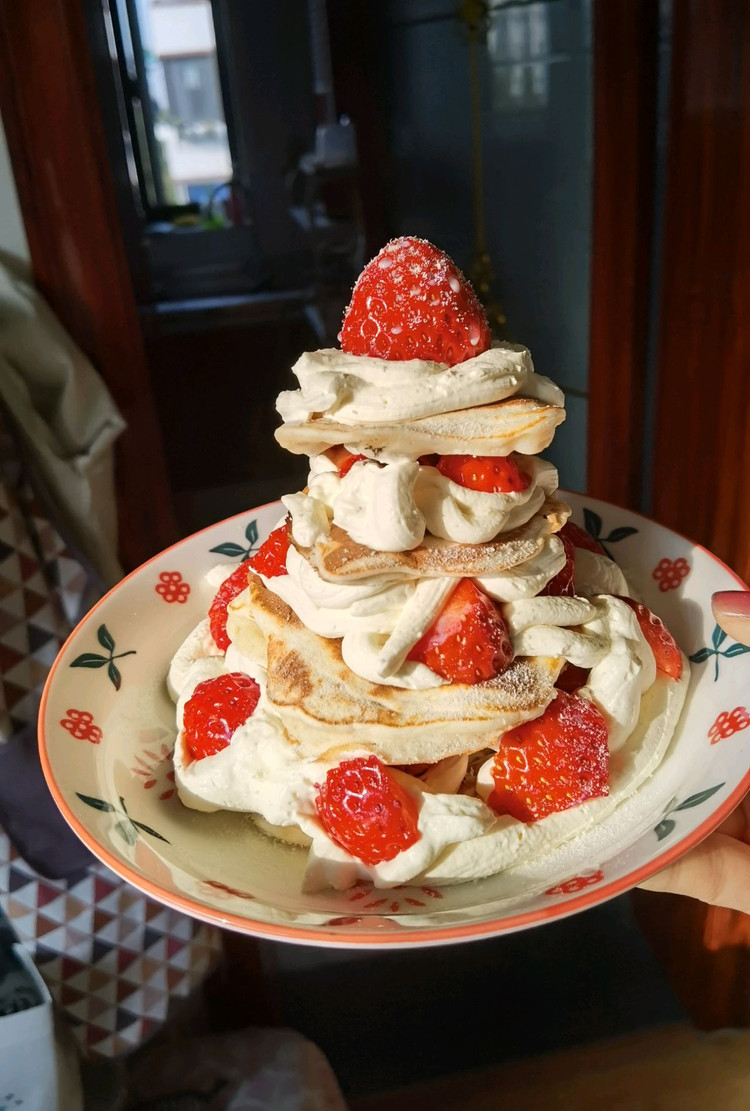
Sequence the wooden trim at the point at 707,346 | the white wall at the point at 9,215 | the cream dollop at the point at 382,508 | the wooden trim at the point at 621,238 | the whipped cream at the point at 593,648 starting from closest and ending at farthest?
the cream dollop at the point at 382,508 → the whipped cream at the point at 593,648 → the wooden trim at the point at 707,346 → the white wall at the point at 9,215 → the wooden trim at the point at 621,238

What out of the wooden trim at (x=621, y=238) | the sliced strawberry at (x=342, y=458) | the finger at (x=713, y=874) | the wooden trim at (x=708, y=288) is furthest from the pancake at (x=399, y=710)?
the wooden trim at (x=621, y=238)

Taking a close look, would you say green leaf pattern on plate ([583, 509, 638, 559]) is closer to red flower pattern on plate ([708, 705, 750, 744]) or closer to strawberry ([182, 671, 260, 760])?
red flower pattern on plate ([708, 705, 750, 744])

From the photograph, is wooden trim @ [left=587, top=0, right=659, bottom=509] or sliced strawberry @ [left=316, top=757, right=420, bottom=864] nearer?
sliced strawberry @ [left=316, top=757, right=420, bottom=864]

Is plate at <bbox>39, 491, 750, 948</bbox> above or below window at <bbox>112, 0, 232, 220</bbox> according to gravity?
below

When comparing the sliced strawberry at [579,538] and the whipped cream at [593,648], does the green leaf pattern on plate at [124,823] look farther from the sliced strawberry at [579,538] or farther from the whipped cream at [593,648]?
the sliced strawberry at [579,538]

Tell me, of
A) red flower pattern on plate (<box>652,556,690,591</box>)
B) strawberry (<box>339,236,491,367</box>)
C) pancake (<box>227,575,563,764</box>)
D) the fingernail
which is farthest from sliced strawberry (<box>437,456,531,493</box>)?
red flower pattern on plate (<box>652,556,690,591</box>)
